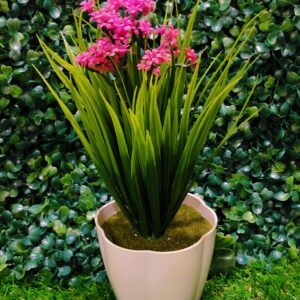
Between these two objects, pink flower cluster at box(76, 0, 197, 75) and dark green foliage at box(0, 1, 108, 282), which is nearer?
pink flower cluster at box(76, 0, 197, 75)

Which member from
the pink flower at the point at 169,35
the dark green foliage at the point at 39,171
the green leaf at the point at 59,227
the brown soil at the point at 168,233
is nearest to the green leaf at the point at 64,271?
the dark green foliage at the point at 39,171

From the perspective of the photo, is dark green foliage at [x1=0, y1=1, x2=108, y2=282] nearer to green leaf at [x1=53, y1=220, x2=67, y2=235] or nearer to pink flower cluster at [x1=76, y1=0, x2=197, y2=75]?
green leaf at [x1=53, y1=220, x2=67, y2=235]

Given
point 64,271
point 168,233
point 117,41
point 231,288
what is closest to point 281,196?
point 231,288

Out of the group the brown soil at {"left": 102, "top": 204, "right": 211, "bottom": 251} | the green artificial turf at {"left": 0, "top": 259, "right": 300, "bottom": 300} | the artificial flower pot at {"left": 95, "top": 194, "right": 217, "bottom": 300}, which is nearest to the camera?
the artificial flower pot at {"left": 95, "top": 194, "right": 217, "bottom": 300}

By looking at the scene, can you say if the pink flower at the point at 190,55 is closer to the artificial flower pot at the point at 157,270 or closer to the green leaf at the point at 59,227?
the artificial flower pot at the point at 157,270

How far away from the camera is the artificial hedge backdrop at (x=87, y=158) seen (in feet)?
7.20

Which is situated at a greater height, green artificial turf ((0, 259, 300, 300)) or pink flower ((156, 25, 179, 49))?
pink flower ((156, 25, 179, 49))

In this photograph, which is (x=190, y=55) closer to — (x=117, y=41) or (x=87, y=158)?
A: (x=117, y=41)

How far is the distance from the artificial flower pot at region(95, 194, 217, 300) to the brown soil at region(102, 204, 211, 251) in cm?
6

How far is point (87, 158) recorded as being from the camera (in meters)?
2.34

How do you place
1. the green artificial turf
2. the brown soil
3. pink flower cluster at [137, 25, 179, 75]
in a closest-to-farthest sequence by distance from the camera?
pink flower cluster at [137, 25, 179, 75], the brown soil, the green artificial turf

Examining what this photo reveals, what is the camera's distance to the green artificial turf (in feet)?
6.97

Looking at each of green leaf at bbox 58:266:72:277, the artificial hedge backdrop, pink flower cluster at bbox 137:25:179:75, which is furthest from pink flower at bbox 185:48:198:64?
green leaf at bbox 58:266:72:277

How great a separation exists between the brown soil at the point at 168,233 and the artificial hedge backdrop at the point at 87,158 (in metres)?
0.35
